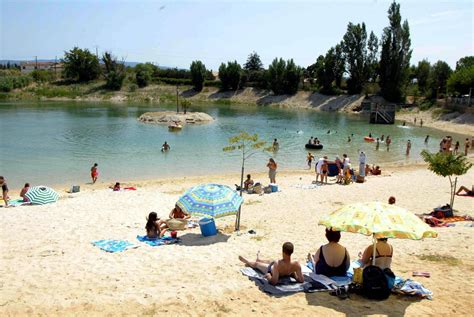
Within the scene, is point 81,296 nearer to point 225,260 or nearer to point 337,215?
point 225,260

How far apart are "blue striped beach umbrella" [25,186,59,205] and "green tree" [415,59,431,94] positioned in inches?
2848

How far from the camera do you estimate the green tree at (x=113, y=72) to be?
103 metres

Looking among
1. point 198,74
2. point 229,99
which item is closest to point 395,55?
point 229,99

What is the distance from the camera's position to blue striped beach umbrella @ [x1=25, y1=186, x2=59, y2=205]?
16.9 meters

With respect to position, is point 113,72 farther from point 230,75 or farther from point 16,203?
point 16,203

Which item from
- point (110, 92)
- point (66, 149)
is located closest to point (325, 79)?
point (110, 92)

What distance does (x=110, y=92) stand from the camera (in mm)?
100500

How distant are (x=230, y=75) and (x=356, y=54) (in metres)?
29.2

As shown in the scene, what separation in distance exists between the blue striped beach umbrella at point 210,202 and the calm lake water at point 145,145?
1413 centimetres

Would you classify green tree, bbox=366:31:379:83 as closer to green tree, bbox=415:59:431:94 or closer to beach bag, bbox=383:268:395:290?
green tree, bbox=415:59:431:94

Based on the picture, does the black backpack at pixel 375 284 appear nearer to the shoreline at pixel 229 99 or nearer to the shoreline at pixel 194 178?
the shoreline at pixel 194 178

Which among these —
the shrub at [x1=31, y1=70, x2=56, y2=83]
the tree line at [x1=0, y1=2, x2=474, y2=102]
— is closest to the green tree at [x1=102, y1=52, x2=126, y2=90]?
the tree line at [x1=0, y1=2, x2=474, y2=102]

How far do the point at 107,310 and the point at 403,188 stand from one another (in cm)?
1574

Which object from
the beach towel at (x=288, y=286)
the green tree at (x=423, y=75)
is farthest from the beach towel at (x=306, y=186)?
the green tree at (x=423, y=75)
